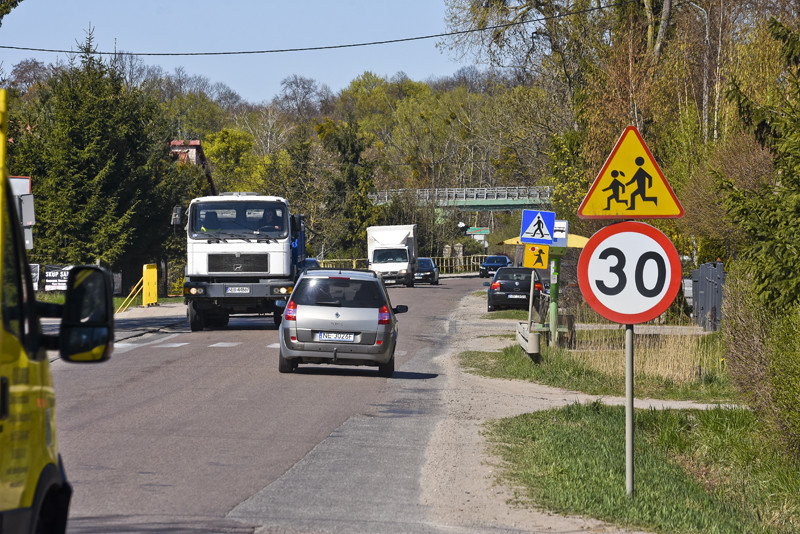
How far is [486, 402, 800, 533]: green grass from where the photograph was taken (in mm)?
8070

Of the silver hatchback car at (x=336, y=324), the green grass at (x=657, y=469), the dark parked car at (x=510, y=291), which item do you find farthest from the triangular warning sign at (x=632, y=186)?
the dark parked car at (x=510, y=291)

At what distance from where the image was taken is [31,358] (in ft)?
13.2

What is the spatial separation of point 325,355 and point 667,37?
26503mm

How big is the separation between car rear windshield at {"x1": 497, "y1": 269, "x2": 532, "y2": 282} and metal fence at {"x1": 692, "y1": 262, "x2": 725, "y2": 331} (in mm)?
7429

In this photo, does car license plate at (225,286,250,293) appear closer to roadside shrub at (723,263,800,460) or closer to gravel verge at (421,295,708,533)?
gravel verge at (421,295,708,533)

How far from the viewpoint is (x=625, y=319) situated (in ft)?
27.1

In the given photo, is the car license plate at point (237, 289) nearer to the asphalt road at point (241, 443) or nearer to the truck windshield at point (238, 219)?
the truck windshield at point (238, 219)

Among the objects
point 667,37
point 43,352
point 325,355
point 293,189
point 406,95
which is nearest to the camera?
point 43,352

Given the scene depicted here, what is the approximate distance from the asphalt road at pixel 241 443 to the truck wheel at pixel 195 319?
217 inches

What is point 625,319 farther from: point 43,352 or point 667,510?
point 43,352

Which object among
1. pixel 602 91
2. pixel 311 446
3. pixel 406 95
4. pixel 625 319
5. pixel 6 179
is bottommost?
pixel 311 446

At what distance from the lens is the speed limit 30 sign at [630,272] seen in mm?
8250

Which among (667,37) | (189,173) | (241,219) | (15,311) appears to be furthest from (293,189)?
(15,311)

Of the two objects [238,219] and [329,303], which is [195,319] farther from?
[329,303]
